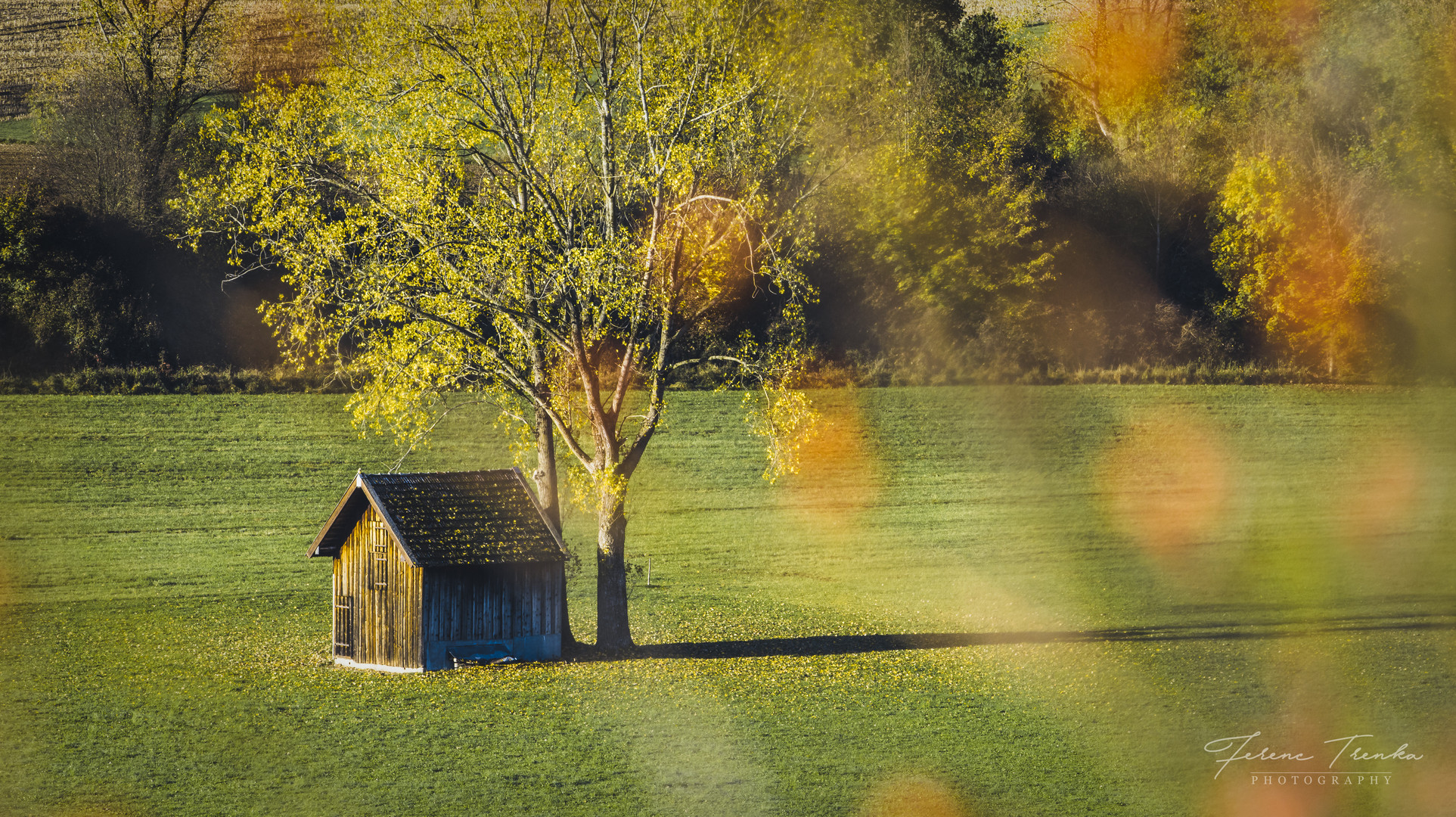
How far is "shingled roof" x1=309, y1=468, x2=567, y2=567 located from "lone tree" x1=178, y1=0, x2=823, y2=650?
3.39ft

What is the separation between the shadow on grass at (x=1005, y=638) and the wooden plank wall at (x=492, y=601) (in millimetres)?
1344

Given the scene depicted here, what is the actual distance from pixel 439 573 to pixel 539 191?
7.86m

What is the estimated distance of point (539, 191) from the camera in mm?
24625

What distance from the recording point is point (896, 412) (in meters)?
56.7

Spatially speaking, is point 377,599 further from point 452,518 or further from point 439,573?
point 452,518

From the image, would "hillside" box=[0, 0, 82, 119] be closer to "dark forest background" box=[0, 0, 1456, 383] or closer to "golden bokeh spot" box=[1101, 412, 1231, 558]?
"dark forest background" box=[0, 0, 1456, 383]

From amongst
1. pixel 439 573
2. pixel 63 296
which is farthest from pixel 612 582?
pixel 63 296

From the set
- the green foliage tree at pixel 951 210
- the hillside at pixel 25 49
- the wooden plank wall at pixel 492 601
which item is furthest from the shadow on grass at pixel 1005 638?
the hillside at pixel 25 49

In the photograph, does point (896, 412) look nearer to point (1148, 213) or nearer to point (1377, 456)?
point (1377, 456)

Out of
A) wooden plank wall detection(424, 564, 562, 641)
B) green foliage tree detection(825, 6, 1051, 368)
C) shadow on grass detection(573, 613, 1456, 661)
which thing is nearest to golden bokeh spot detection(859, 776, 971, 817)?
shadow on grass detection(573, 613, 1456, 661)

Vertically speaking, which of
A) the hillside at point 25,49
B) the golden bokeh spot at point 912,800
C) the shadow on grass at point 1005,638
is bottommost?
the shadow on grass at point 1005,638

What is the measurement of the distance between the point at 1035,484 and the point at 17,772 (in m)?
38.1

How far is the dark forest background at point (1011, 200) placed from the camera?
189 ft

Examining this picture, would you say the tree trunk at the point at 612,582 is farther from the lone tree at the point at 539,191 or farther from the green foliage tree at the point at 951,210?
the green foliage tree at the point at 951,210
